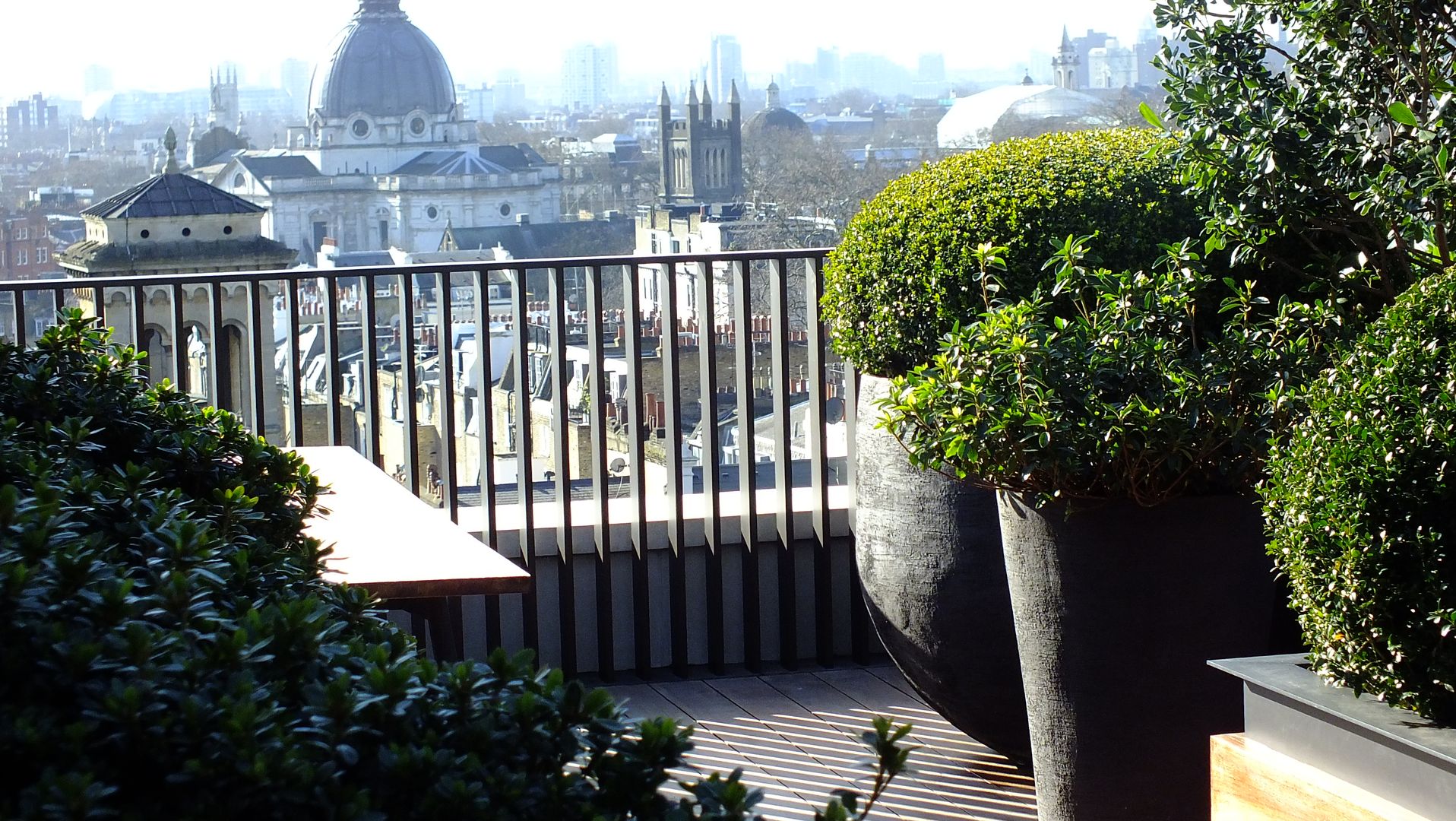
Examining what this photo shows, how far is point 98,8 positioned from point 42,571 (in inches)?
2466

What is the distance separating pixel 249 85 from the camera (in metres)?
90.6

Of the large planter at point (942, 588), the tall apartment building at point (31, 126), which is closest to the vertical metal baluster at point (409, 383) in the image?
the large planter at point (942, 588)

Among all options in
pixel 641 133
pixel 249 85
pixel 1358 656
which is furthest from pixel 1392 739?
pixel 249 85

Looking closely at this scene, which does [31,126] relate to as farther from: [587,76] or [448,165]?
[587,76]

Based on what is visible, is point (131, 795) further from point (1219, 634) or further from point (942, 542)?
point (942, 542)

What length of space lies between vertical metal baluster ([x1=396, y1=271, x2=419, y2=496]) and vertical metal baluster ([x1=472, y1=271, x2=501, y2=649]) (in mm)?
159

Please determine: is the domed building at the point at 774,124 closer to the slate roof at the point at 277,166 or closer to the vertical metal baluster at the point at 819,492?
the slate roof at the point at 277,166

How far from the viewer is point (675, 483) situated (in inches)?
154

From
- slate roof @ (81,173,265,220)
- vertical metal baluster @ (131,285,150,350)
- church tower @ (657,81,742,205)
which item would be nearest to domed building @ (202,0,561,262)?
church tower @ (657,81,742,205)

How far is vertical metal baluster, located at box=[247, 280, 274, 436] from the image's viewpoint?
3.66 m

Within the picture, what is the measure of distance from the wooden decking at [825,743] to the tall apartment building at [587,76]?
Answer: 283 ft

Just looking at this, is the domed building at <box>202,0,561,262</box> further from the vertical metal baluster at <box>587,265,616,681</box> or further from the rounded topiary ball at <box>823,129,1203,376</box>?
the rounded topiary ball at <box>823,129,1203,376</box>

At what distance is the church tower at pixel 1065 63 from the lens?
50250mm

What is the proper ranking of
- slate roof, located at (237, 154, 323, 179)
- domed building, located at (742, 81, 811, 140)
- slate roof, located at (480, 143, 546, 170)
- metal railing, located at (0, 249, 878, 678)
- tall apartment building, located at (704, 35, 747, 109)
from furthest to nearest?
tall apartment building, located at (704, 35, 747, 109), slate roof, located at (237, 154, 323, 179), slate roof, located at (480, 143, 546, 170), domed building, located at (742, 81, 811, 140), metal railing, located at (0, 249, 878, 678)
